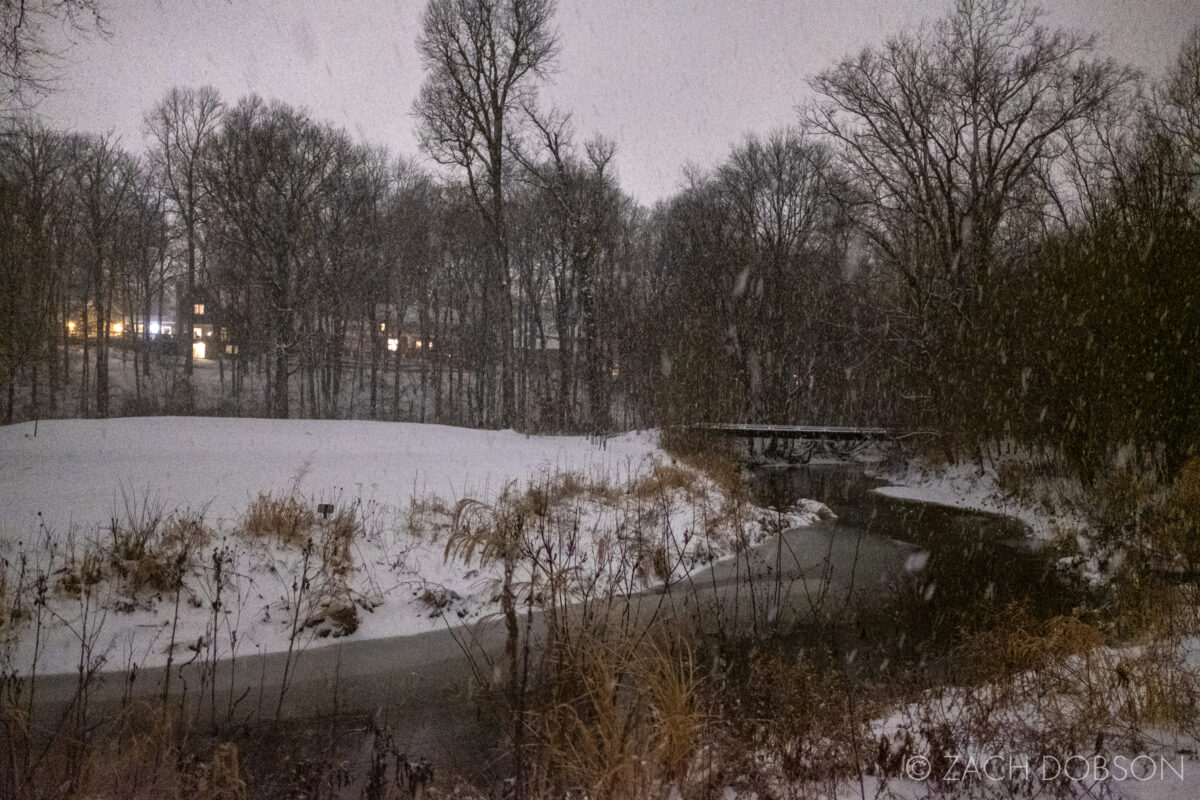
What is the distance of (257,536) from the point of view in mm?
8148

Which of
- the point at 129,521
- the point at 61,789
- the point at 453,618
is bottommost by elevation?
the point at 453,618

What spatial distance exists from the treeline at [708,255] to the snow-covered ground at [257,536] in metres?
4.91

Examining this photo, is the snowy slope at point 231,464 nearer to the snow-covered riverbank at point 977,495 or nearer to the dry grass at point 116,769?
the dry grass at point 116,769

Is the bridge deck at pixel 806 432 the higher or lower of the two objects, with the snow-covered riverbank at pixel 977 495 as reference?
higher

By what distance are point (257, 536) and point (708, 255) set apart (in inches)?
966

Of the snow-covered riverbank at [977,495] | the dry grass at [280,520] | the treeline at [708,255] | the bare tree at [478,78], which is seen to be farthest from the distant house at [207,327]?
the snow-covered riverbank at [977,495]

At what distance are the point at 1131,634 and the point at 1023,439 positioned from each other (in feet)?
29.8

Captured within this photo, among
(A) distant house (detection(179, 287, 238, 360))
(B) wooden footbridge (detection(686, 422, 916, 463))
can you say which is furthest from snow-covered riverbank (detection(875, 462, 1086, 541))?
(A) distant house (detection(179, 287, 238, 360))

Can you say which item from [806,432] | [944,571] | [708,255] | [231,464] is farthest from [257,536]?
[708,255]

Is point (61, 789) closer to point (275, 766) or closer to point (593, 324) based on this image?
point (275, 766)

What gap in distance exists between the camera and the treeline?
466 inches

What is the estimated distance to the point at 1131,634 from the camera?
642 centimetres

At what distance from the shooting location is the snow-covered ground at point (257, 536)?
667 centimetres

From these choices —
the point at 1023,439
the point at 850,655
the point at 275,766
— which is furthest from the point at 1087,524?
the point at 275,766
